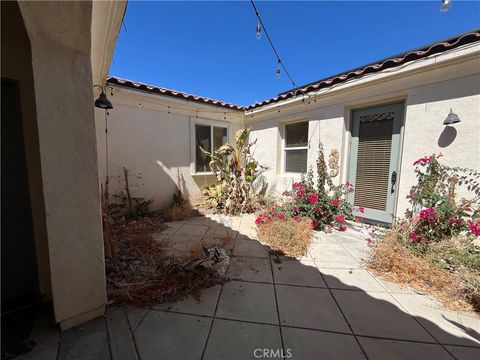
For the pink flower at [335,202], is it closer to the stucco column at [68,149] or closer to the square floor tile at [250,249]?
the square floor tile at [250,249]

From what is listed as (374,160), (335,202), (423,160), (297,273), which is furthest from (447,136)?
(297,273)

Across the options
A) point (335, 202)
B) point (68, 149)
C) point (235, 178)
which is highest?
point (68, 149)

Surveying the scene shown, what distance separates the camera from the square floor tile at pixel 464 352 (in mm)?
1604

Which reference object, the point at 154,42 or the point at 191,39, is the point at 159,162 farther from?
the point at 191,39

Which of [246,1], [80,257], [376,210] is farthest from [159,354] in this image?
[376,210]

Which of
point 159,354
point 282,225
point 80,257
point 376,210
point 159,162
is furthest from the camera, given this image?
point 159,162

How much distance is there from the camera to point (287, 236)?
374 cm

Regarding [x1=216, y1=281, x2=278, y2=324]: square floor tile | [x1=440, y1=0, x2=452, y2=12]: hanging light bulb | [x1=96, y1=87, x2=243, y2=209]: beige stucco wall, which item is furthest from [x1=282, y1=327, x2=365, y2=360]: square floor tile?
[x1=96, y1=87, x2=243, y2=209]: beige stucco wall

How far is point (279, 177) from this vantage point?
257 inches

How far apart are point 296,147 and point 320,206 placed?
2.34 metres

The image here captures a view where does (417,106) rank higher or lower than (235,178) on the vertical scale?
higher

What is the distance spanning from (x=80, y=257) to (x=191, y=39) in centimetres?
584

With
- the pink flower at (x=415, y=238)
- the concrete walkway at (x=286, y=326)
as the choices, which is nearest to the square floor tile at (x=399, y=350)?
the concrete walkway at (x=286, y=326)

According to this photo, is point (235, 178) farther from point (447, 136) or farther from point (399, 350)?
point (399, 350)
